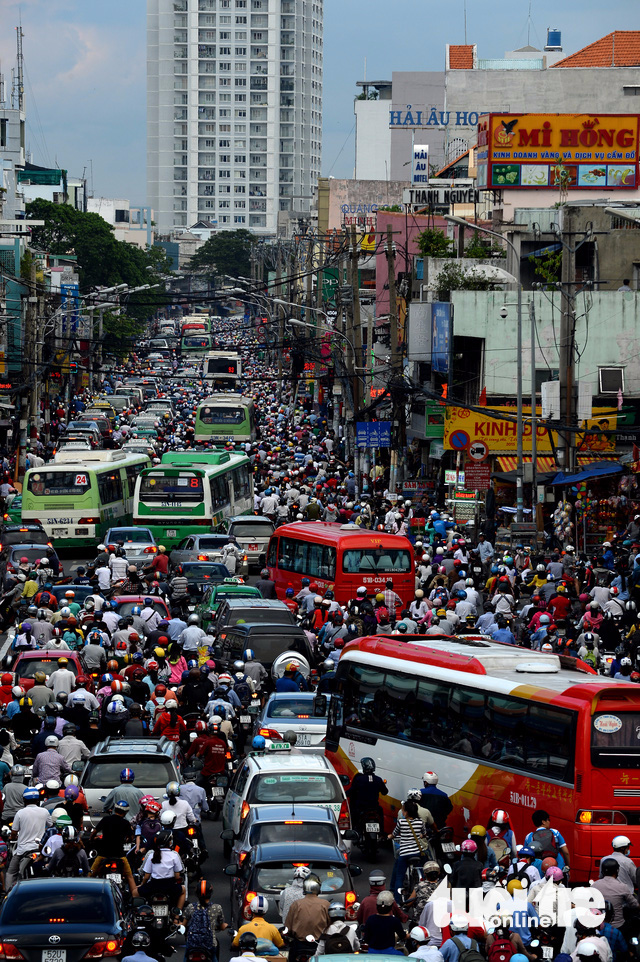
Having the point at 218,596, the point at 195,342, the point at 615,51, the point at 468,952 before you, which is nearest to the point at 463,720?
the point at 468,952

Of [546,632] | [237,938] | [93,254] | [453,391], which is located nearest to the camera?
[237,938]

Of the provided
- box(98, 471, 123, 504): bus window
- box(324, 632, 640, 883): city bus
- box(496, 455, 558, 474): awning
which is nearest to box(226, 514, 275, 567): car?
box(98, 471, 123, 504): bus window

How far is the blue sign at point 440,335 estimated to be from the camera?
50031mm

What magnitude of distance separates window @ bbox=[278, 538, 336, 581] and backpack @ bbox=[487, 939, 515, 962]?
20090 millimetres

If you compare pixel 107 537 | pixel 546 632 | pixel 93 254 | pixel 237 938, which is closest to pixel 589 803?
pixel 237 938

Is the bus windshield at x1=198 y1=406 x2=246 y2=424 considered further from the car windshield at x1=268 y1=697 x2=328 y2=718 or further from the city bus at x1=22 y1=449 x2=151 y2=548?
the car windshield at x1=268 y1=697 x2=328 y2=718

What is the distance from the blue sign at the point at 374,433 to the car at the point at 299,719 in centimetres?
2775

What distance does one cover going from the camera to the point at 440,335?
50906 millimetres

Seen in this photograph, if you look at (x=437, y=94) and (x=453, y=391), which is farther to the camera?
(x=437, y=94)

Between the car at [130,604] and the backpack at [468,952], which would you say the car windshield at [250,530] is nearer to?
the car at [130,604]

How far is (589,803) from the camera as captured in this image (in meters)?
14.6

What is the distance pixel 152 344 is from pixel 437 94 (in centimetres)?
3240

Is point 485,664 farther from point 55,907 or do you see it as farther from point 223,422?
point 223,422

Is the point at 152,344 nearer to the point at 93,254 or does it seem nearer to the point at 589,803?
the point at 93,254
